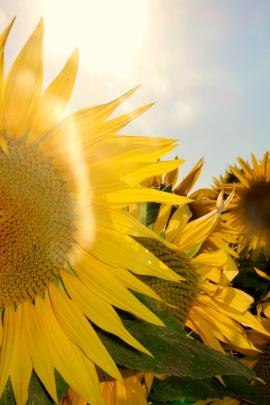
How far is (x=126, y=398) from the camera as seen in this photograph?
1.04 metres

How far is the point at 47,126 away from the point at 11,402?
16.7 inches

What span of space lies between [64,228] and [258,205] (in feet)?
8.23

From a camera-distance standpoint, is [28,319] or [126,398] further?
[126,398]

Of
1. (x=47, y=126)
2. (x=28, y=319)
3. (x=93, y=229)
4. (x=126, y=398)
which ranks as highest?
(x=47, y=126)

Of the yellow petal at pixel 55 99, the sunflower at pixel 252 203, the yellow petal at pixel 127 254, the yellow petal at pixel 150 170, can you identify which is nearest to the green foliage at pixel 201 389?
the yellow petal at pixel 127 254

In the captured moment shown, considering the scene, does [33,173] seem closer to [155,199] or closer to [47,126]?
[47,126]

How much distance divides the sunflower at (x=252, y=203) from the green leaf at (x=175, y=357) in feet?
7.44

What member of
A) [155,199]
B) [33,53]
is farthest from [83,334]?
[33,53]

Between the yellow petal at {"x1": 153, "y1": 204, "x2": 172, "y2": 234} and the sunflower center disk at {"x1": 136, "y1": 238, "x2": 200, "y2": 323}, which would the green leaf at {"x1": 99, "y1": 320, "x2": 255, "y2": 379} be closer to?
the sunflower center disk at {"x1": 136, "y1": 238, "x2": 200, "y2": 323}

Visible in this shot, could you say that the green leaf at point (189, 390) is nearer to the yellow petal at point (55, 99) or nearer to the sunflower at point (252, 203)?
the yellow petal at point (55, 99)

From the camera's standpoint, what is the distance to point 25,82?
2.64 feet

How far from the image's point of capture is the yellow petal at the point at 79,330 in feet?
2.62

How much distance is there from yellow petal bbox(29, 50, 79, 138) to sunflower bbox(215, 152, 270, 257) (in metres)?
2.27

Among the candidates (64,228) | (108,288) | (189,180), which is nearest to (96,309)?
(108,288)
